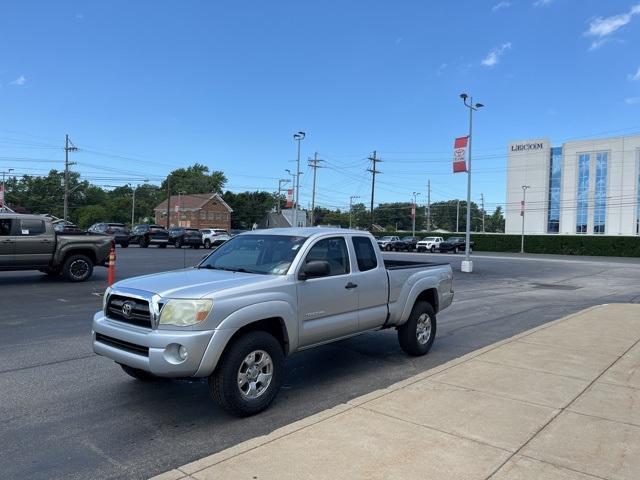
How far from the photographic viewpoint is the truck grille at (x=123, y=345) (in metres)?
4.50

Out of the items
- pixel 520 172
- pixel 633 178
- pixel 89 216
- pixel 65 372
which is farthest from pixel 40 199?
pixel 65 372

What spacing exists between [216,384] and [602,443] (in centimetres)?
316

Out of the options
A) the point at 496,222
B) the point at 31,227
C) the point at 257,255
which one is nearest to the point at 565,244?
the point at 31,227

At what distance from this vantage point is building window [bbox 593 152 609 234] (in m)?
71.9

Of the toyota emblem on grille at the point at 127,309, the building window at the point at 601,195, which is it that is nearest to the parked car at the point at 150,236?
the toyota emblem on grille at the point at 127,309

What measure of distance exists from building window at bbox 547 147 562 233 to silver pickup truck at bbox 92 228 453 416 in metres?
77.8

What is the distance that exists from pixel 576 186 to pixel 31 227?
75.9m

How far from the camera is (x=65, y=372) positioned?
605 cm

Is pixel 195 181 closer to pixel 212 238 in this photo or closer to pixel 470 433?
pixel 212 238

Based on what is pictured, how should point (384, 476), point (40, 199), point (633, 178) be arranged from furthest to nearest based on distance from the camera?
point (40, 199), point (633, 178), point (384, 476)

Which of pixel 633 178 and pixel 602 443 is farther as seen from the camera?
pixel 633 178

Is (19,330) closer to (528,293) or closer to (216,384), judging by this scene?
(216,384)

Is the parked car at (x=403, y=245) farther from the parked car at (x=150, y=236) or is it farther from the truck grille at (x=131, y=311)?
the truck grille at (x=131, y=311)

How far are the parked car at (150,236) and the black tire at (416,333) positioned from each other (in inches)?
1450
